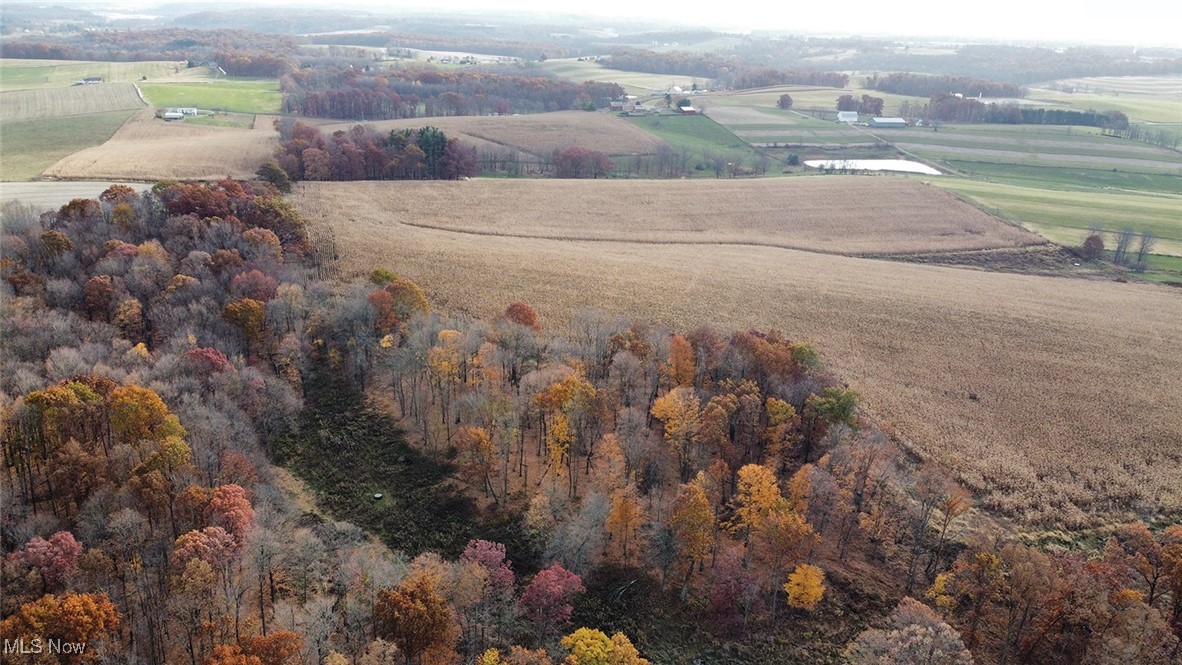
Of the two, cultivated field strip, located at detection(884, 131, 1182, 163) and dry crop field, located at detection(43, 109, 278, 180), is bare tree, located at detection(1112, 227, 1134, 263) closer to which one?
cultivated field strip, located at detection(884, 131, 1182, 163)

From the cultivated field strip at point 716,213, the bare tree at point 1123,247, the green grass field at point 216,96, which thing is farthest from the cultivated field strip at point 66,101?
the bare tree at point 1123,247

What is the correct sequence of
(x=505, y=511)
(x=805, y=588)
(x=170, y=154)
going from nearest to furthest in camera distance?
1. (x=805, y=588)
2. (x=505, y=511)
3. (x=170, y=154)

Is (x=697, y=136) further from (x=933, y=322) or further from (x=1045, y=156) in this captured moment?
(x=933, y=322)

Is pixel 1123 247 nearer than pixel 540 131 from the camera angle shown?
Yes

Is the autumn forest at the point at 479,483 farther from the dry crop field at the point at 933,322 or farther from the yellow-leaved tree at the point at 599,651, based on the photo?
the dry crop field at the point at 933,322

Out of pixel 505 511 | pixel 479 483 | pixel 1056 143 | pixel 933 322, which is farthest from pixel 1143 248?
pixel 479 483

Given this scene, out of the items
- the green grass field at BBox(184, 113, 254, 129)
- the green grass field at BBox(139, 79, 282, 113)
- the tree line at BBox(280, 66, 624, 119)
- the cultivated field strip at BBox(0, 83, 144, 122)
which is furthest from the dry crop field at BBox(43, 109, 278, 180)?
the tree line at BBox(280, 66, 624, 119)

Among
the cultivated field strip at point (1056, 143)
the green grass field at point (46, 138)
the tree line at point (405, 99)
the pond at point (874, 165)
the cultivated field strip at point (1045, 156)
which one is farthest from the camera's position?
the tree line at point (405, 99)
